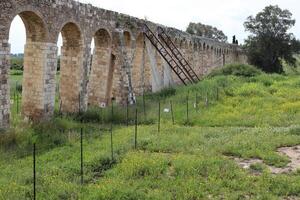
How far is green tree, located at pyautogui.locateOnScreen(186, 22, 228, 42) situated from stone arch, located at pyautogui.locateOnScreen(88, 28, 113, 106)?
54.0 meters

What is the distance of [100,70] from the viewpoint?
2162cm

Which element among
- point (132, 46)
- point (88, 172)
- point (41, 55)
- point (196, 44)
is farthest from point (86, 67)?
point (196, 44)

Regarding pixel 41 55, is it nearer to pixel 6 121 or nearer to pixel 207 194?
pixel 6 121

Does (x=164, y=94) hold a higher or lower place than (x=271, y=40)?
lower

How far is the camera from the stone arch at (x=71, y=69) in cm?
1850

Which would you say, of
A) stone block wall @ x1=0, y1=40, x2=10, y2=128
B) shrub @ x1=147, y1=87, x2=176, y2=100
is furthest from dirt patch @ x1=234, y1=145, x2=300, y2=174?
shrub @ x1=147, y1=87, x2=176, y2=100

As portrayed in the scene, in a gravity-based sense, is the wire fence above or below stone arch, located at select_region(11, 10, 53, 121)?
below

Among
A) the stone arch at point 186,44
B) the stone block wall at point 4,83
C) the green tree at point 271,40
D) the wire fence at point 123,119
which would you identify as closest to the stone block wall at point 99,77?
the wire fence at point 123,119

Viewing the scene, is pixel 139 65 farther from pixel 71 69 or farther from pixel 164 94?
pixel 71 69

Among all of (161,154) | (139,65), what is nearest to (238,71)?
→ (139,65)

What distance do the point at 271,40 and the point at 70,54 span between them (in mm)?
28657

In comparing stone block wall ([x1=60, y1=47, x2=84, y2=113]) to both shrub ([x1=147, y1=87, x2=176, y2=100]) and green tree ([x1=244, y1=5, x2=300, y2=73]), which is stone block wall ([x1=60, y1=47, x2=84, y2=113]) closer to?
shrub ([x1=147, y1=87, x2=176, y2=100])

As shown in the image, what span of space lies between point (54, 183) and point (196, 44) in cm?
3341

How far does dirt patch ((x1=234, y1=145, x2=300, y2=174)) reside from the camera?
10.9 metres
